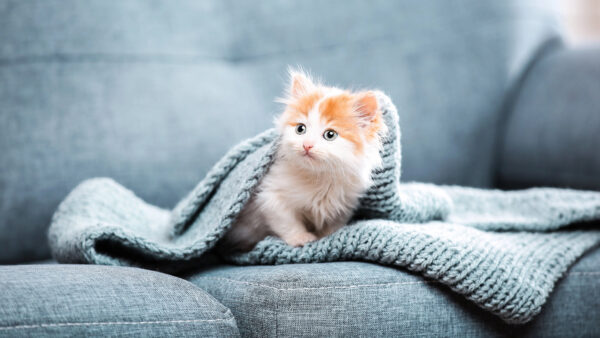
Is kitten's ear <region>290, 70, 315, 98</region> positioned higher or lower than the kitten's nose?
higher

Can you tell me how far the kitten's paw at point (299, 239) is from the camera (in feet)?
3.39

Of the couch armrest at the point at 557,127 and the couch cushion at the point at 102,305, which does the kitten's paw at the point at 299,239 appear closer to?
the couch cushion at the point at 102,305

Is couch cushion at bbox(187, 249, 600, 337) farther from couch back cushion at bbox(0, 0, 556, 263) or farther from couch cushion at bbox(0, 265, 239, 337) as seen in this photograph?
couch back cushion at bbox(0, 0, 556, 263)

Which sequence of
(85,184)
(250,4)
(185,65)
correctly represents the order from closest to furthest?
(85,184) < (185,65) < (250,4)

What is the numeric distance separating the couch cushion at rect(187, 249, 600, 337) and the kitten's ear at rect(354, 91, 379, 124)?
0.75 feet

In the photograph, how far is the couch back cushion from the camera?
1499 mm

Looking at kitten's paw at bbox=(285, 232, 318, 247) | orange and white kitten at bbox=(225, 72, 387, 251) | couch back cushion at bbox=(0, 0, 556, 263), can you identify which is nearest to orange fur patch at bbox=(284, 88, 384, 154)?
orange and white kitten at bbox=(225, 72, 387, 251)

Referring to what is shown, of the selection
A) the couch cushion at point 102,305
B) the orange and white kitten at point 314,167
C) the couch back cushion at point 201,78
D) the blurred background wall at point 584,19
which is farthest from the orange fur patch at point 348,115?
the blurred background wall at point 584,19

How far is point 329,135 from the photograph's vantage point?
95 centimetres

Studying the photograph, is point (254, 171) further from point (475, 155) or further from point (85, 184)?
point (475, 155)

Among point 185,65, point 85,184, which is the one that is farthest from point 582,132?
point 85,184

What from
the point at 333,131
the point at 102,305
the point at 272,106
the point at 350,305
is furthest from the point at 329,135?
the point at 272,106

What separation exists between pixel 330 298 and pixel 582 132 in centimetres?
90

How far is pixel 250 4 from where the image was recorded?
71.1 inches
